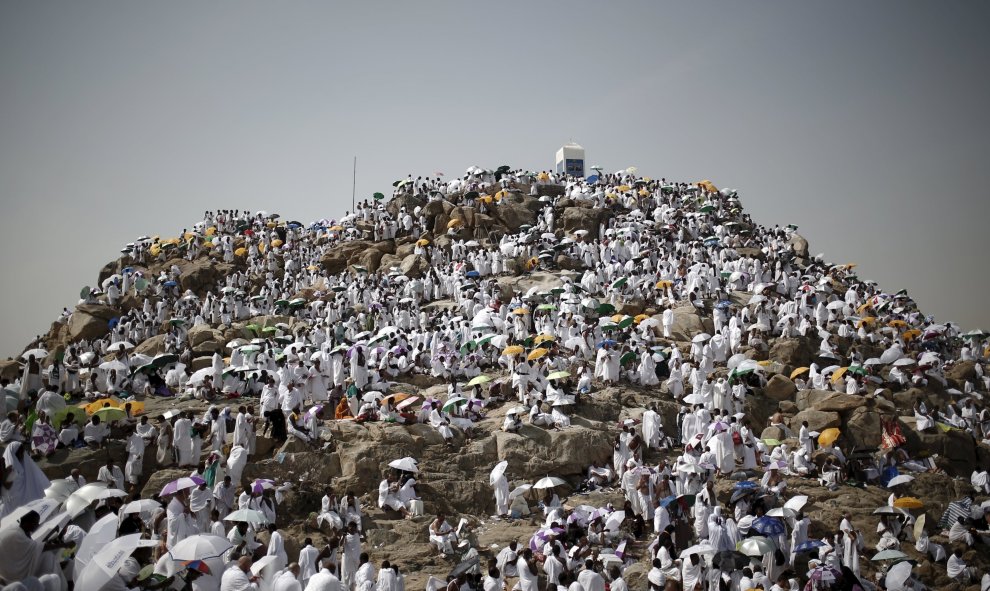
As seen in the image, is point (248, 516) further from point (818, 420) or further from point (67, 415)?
point (818, 420)

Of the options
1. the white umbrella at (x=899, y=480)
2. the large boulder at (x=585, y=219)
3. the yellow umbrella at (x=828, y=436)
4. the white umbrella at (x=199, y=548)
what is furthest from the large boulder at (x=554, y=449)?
the large boulder at (x=585, y=219)

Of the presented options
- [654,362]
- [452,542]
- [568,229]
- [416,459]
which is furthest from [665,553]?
[568,229]

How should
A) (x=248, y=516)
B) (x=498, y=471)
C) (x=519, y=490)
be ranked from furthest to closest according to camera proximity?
(x=498, y=471) < (x=519, y=490) < (x=248, y=516)

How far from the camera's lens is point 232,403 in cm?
1958

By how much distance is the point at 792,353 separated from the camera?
80.4 feet

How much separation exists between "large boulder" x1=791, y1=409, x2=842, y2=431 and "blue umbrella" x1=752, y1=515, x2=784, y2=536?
261 inches

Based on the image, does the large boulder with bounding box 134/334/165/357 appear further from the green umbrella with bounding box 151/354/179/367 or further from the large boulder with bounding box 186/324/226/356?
the green umbrella with bounding box 151/354/179/367

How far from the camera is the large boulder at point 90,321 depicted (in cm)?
3244

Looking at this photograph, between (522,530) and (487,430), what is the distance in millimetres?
3593

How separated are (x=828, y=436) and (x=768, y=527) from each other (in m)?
6.08

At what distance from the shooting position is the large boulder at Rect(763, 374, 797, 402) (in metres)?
21.8

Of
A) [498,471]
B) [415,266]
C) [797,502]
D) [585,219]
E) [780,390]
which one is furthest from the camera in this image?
[585,219]

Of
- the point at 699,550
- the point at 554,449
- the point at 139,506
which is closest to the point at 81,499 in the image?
the point at 139,506

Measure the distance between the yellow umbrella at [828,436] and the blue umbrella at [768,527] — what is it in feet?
18.6
